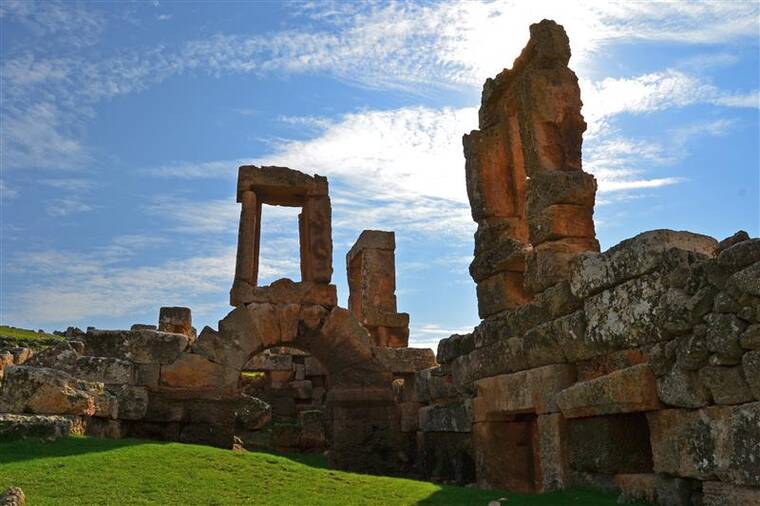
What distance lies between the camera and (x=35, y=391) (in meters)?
8.55

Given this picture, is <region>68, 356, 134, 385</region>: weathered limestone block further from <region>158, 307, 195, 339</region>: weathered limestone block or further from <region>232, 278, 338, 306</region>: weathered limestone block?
<region>158, 307, 195, 339</region>: weathered limestone block

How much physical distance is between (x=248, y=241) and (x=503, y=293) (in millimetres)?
5644

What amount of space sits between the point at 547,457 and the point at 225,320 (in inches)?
246

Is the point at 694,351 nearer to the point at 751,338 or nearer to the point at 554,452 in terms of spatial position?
the point at 751,338

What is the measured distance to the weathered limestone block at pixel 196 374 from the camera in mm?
11461

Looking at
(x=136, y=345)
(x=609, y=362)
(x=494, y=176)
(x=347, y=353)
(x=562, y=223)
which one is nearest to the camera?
(x=609, y=362)

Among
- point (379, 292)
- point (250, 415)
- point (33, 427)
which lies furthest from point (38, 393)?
point (379, 292)

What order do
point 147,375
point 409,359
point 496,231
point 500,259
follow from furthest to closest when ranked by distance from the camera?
point 409,359, point 147,375, point 496,231, point 500,259

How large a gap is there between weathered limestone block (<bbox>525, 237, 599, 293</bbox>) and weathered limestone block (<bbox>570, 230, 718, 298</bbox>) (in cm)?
60

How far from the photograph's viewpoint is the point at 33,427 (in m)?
7.99

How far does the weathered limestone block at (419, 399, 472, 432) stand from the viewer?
10.3 m

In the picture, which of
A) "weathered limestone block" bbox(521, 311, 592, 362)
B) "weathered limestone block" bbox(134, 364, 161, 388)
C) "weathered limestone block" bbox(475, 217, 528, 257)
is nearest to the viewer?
"weathered limestone block" bbox(521, 311, 592, 362)

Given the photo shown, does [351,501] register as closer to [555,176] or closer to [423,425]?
[555,176]

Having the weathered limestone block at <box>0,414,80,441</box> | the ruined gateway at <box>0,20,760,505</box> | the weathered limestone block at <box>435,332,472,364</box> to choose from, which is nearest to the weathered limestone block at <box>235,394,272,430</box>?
the ruined gateway at <box>0,20,760,505</box>
